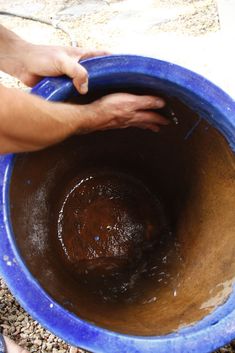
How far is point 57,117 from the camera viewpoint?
1088 mm

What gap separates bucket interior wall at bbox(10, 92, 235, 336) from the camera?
111cm

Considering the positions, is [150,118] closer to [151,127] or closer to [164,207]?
[151,127]

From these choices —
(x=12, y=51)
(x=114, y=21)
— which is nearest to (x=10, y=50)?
(x=12, y=51)

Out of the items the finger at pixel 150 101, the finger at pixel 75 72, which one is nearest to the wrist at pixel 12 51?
the finger at pixel 75 72

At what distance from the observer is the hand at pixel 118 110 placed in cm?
126

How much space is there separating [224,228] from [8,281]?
24.5 inches

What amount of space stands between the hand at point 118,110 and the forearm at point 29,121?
0.34 feet

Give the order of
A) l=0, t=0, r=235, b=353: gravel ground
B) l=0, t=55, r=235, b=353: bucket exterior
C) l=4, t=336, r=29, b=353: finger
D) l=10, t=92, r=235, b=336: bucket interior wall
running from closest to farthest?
l=0, t=55, r=235, b=353: bucket exterior
l=10, t=92, r=235, b=336: bucket interior wall
l=4, t=336, r=29, b=353: finger
l=0, t=0, r=235, b=353: gravel ground

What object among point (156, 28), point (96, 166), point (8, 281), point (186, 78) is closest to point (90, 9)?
point (156, 28)

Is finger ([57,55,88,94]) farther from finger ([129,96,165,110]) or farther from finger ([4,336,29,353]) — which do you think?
finger ([4,336,29,353])

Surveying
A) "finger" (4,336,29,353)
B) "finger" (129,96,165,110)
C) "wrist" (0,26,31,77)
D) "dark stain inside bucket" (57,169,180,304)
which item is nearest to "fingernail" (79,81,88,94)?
"finger" (129,96,165,110)

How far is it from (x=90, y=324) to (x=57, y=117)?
1.65 ft

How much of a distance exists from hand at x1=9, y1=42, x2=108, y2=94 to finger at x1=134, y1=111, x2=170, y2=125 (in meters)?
0.22

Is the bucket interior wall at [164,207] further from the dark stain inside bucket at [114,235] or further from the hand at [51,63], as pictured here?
the hand at [51,63]
